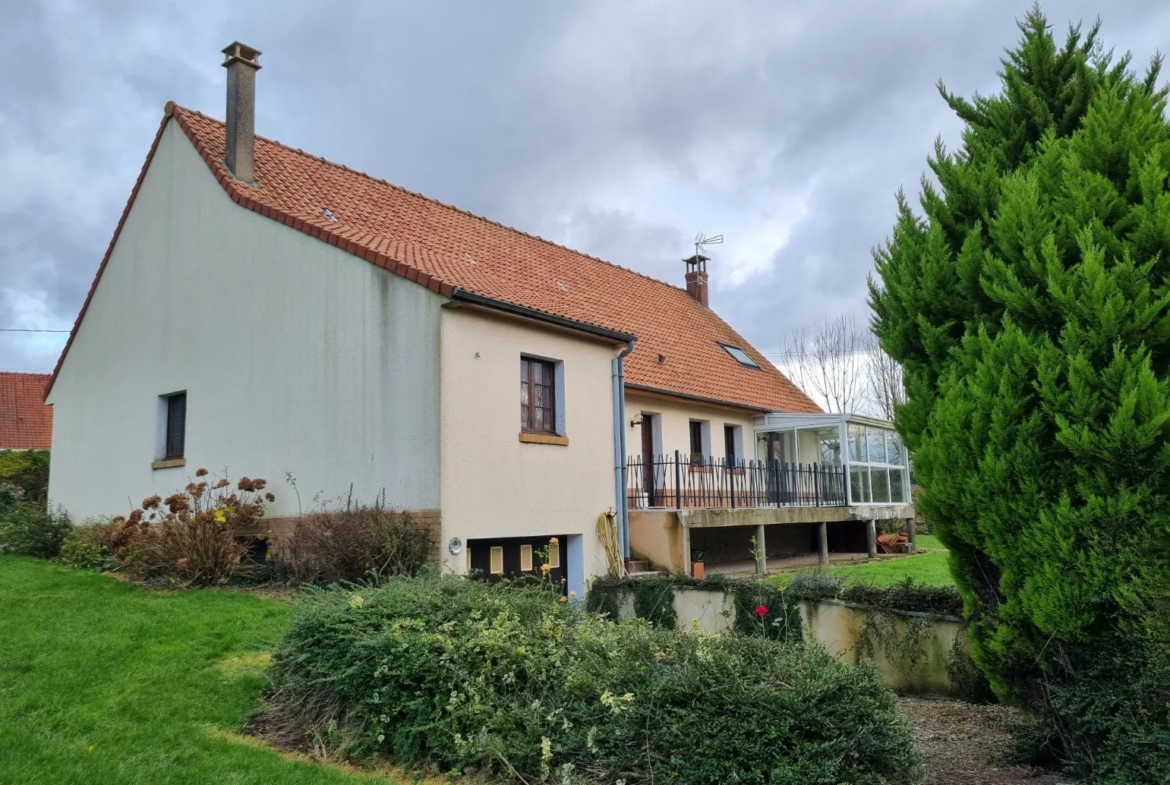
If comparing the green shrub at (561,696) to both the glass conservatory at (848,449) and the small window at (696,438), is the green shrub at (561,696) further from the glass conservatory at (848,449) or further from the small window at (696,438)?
the glass conservatory at (848,449)

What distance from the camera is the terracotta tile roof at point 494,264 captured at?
1288cm

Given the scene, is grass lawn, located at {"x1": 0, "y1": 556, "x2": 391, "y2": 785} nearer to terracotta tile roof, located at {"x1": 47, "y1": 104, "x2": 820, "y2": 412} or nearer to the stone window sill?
the stone window sill

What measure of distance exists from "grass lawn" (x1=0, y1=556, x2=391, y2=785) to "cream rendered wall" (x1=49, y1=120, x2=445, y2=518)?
2.56 meters

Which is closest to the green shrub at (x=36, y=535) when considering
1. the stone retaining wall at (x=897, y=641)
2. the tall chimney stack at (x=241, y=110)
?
the tall chimney stack at (x=241, y=110)

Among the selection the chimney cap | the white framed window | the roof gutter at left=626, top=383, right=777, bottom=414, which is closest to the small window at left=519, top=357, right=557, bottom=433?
the roof gutter at left=626, top=383, right=777, bottom=414

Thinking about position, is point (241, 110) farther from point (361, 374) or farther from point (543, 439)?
point (543, 439)

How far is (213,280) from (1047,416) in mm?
12533

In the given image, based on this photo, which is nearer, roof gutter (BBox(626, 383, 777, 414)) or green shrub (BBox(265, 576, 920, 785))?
green shrub (BBox(265, 576, 920, 785))

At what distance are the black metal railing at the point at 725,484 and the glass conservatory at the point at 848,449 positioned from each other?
441mm

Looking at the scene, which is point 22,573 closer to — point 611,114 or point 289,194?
point 289,194

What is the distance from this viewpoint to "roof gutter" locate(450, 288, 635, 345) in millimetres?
11125

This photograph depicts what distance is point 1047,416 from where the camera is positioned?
17.1 ft

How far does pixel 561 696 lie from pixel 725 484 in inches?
464

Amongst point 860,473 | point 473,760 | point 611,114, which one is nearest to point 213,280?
point 611,114
